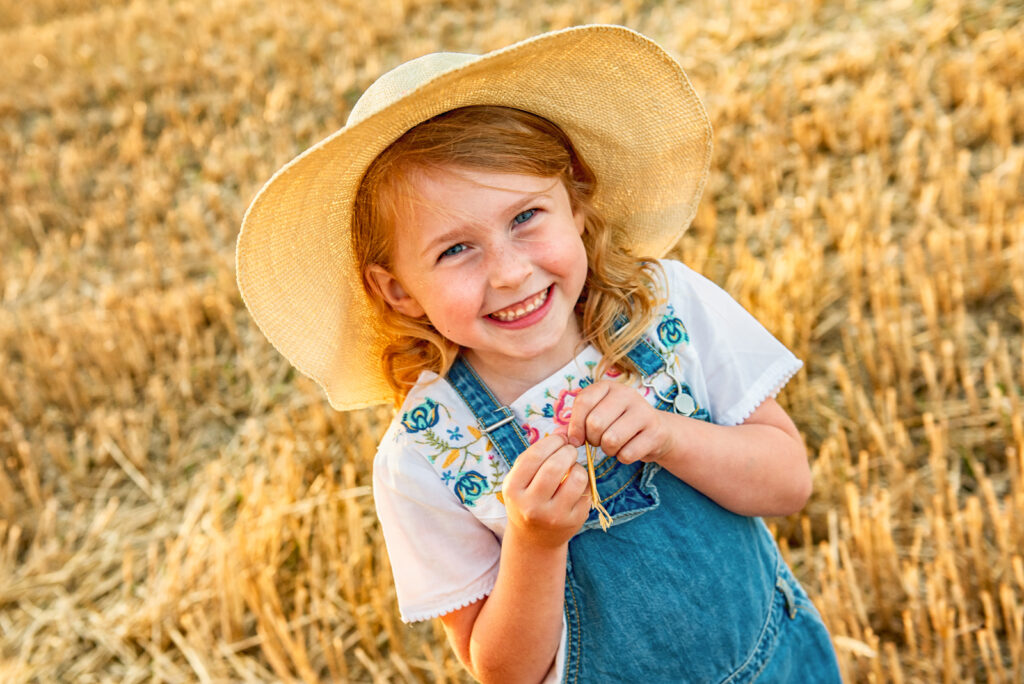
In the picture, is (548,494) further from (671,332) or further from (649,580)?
(671,332)

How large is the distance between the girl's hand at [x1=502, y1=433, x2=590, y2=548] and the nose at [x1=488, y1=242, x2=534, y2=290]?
0.73 feet

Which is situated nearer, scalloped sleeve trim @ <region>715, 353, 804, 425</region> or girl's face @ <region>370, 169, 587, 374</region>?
girl's face @ <region>370, 169, 587, 374</region>

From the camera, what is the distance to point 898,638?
2195mm

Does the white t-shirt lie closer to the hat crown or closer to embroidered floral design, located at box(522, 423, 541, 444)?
embroidered floral design, located at box(522, 423, 541, 444)

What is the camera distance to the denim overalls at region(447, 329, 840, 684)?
1.43 m

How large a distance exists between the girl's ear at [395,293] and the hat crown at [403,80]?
0.26 metres

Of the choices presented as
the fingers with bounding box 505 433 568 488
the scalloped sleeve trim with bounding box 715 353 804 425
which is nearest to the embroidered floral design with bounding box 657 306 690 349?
the scalloped sleeve trim with bounding box 715 353 804 425

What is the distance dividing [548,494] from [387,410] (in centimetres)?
203

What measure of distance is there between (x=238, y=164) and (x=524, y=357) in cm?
465

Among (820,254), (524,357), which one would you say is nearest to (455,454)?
(524,357)

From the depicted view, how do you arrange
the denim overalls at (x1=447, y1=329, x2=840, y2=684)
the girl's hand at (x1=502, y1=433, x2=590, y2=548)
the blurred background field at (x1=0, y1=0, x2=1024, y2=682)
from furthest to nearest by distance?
1. the blurred background field at (x1=0, y1=0, x2=1024, y2=682)
2. the denim overalls at (x1=447, y1=329, x2=840, y2=684)
3. the girl's hand at (x1=502, y1=433, x2=590, y2=548)

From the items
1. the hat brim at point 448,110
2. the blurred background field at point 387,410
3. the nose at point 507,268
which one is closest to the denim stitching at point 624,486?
the nose at point 507,268

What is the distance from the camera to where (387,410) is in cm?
319

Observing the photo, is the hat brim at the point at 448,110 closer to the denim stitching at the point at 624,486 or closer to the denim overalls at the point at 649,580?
the denim overalls at the point at 649,580
